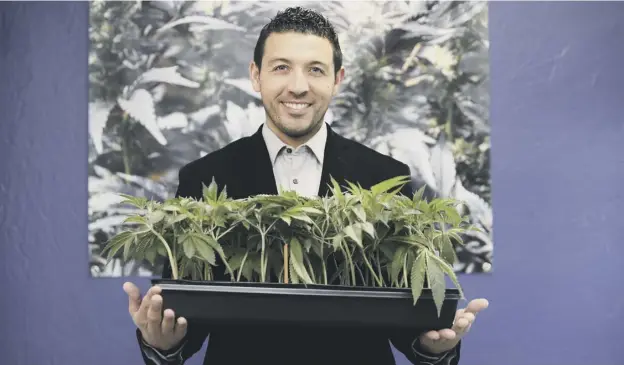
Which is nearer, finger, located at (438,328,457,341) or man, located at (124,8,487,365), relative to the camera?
finger, located at (438,328,457,341)

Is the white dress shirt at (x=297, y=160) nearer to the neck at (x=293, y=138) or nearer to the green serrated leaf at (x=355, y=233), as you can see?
the neck at (x=293, y=138)

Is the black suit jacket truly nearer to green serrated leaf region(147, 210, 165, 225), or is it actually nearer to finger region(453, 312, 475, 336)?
finger region(453, 312, 475, 336)

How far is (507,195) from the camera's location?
2.32 m

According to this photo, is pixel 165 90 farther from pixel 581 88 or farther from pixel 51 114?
pixel 581 88

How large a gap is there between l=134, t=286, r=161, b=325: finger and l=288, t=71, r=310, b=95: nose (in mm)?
531

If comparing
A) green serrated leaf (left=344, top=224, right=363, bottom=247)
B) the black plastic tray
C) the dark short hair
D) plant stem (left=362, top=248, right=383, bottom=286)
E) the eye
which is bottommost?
the black plastic tray

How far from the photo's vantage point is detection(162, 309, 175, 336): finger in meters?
0.95

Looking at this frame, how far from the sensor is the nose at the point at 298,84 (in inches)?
52.2

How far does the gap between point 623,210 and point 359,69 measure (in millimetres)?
1005

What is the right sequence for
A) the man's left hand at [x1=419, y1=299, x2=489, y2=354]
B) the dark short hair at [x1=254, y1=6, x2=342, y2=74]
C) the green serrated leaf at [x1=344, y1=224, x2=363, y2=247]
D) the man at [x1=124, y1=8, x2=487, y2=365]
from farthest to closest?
the dark short hair at [x1=254, y1=6, x2=342, y2=74], the man at [x1=124, y1=8, x2=487, y2=365], the man's left hand at [x1=419, y1=299, x2=489, y2=354], the green serrated leaf at [x1=344, y1=224, x2=363, y2=247]

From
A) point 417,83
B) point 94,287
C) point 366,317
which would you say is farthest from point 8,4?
point 366,317

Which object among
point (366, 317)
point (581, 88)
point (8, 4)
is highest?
point (8, 4)

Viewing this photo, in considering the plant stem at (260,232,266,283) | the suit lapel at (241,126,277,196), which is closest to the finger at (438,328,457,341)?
the plant stem at (260,232,266,283)

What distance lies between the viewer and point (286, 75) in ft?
4.44
